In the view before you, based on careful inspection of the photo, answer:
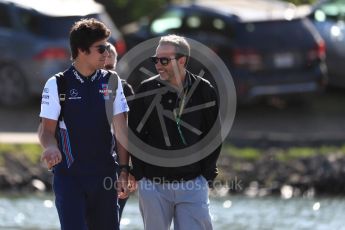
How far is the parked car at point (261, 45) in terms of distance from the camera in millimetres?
16547

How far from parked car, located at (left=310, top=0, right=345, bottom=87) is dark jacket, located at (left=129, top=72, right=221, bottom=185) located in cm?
1078

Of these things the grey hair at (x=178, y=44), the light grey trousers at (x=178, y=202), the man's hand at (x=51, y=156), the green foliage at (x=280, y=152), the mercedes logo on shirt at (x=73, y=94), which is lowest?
the green foliage at (x=280, y=152)

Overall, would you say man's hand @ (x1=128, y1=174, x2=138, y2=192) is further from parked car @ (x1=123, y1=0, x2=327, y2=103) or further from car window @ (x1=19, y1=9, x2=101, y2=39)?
car window @ (x1=19, y1=9, x2=101, y2=39)

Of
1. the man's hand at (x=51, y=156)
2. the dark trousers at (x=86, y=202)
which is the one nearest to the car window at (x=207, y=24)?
the dark trousers at (x=86, y=202)

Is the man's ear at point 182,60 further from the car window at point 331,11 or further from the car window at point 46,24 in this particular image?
the car window at point 331,11

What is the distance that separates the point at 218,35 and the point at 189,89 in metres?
9.70

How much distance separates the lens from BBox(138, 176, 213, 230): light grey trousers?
23.8ft

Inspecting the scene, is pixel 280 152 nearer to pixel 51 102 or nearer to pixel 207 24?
pixel 207 24

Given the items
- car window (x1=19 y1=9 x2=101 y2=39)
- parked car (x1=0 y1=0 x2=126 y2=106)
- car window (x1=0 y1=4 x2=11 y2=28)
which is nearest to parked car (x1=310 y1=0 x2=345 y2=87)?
parked car (x1=0 y1=0 x2=126 y2=106)

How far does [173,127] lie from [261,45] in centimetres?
966

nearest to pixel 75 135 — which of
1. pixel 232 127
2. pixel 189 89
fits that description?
pixel 189 89

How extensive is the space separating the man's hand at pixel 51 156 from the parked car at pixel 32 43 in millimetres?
10022

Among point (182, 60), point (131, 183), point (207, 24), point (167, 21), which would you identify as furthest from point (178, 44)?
point (167, 21)

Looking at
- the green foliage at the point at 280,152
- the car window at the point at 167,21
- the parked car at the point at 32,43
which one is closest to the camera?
the green foliage at the point at 280,152
